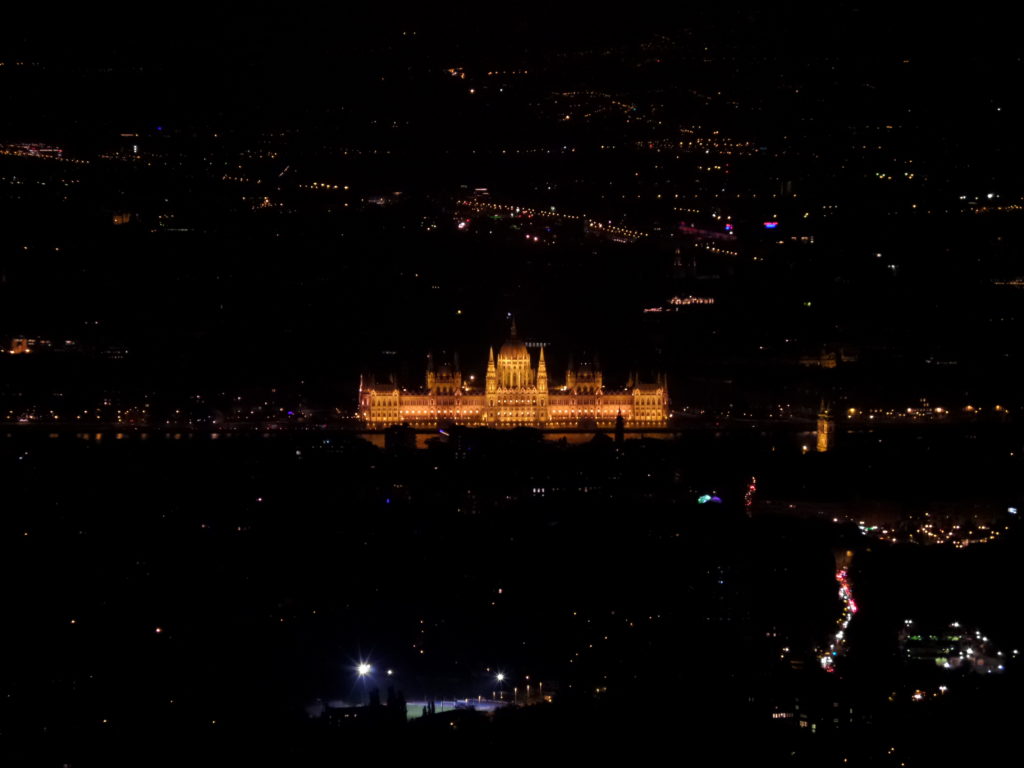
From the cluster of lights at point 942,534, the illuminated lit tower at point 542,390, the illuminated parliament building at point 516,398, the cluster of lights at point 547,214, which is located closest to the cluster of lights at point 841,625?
the cluster of lights at point 942,534

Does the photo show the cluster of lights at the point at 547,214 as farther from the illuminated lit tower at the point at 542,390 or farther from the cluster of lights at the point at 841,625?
the cluster of lights at the point at 841,625

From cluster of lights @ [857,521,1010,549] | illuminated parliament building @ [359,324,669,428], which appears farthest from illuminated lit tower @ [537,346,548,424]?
cluster of lights @ [857,521,1010,549]

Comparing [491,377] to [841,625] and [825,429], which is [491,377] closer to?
[825,429]

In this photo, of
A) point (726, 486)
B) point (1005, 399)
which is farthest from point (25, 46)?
point (1005, 399)

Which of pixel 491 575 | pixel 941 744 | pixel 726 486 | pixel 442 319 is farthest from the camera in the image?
pixel 442 319

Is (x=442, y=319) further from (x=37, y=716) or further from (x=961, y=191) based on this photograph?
(x=37, y=716)

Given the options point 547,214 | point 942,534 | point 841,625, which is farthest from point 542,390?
point 841,625

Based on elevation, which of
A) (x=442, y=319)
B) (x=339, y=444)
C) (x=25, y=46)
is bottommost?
(x=339, y=444)
